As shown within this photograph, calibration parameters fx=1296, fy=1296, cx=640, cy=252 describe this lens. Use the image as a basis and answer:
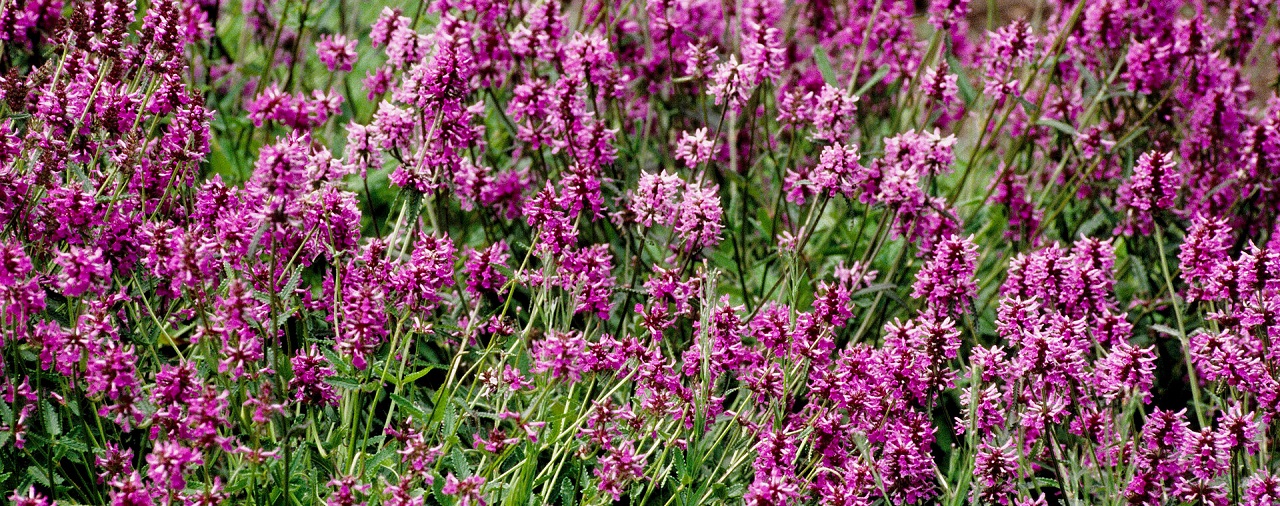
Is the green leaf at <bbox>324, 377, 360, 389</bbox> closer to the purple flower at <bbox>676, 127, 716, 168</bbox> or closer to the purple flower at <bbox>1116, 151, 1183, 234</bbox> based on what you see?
the purple flower at <bbox>676, 127, 716, 168</bbox>

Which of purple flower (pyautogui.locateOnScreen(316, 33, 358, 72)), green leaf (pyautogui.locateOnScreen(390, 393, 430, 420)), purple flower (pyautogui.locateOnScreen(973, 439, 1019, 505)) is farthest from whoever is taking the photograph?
purple flower (pyautogui.locateOnScreen(316, 33, 358, 72))

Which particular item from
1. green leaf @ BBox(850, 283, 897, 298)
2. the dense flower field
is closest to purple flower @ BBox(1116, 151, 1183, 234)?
the dense flower field

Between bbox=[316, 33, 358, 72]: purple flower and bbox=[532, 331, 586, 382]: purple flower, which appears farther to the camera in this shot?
bbox=[316, 33, 358, 72]: purple flower

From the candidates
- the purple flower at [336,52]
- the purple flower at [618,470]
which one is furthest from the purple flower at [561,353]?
the purple flower at [336,52]

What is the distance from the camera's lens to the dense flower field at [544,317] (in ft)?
8.74

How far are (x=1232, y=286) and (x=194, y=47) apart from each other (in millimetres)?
3561

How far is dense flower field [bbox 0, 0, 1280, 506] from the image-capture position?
2664 mm

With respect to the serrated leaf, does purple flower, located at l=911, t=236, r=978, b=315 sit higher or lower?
higher

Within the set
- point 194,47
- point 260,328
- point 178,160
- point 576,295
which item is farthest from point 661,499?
point 194,47

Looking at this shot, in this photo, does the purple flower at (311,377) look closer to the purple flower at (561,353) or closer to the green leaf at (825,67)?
the purple flower at (561,353)

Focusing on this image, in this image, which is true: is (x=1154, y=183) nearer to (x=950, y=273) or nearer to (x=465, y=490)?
(x=950, y=273)

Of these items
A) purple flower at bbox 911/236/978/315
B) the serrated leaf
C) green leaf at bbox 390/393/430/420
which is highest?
purple flower at bbox 911/236/978/315

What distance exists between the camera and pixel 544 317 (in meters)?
2.75

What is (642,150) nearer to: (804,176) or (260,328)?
(804,176)
